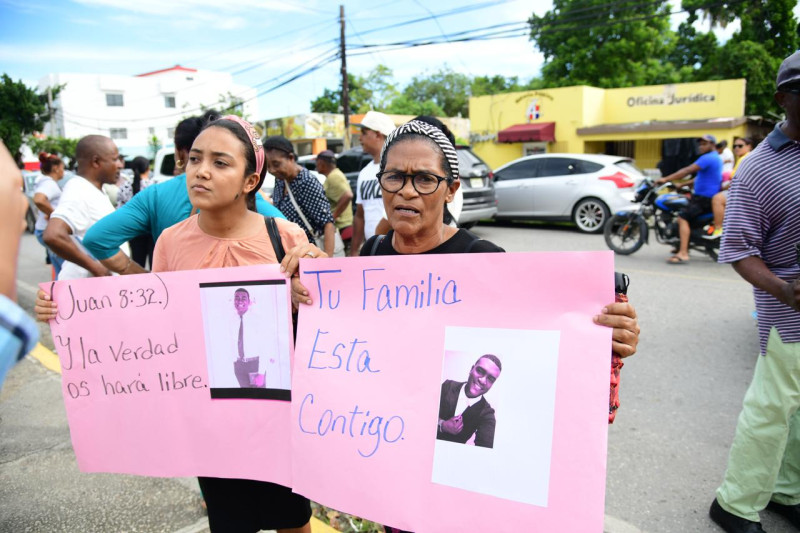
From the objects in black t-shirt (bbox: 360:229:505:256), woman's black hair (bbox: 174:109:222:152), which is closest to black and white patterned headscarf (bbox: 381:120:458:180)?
black t-shirt (bbox: 360:229:505:256)

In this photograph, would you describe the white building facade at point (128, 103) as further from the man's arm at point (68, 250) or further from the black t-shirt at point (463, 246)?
the black t-shirt at point (463, 246)

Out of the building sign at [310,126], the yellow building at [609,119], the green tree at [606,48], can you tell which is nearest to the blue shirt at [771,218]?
the yellow building at [609,119]

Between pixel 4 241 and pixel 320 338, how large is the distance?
1.00 m

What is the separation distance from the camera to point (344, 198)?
630cm

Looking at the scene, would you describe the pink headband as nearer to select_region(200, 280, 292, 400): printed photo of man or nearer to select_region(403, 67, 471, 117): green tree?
select_region(200, 280, 292, 400): printed photo of man

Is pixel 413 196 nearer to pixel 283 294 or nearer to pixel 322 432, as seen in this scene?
pixel 283 294

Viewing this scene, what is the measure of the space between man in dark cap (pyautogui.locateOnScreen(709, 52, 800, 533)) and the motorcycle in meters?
6.29

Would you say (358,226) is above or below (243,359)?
above

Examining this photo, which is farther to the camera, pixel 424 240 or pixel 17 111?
pixel 17 111

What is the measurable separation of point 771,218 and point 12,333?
100 inches

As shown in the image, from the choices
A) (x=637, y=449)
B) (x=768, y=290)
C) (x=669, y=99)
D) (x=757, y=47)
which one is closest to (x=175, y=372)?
(x=768, y=290)

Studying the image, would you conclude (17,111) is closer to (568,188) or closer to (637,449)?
(568,188)

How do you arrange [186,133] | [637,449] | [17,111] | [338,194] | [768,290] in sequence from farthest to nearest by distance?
[17,111], [338,194], [637,449], [186,133], [768,290]

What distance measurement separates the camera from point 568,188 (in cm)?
1194
